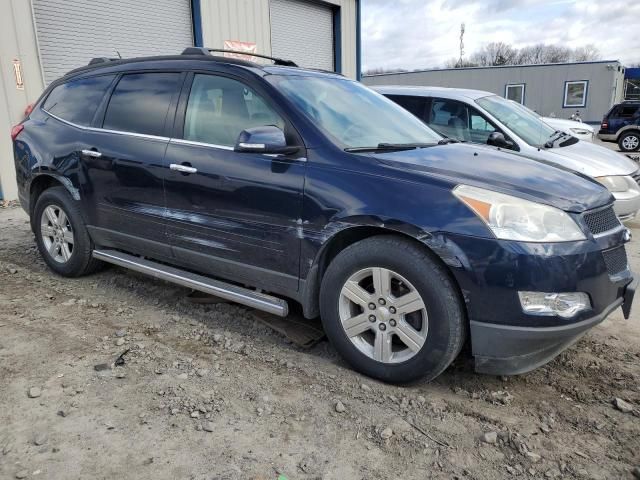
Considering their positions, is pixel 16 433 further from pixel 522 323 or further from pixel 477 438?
pixel 522 323

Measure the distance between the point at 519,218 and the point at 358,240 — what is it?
2.98 feet

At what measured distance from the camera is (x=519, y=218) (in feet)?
8.57

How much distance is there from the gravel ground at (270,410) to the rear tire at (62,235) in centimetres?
76

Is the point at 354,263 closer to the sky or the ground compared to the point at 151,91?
closer to the ground

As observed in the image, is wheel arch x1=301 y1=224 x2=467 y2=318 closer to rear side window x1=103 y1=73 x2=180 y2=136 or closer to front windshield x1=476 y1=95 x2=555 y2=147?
rear side window x1=103 y1=73 x2=180 y2=136

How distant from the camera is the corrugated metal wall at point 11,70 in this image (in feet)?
26.2

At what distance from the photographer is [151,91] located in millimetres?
3986

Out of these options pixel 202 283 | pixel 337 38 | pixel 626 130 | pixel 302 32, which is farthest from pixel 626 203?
pixel 626 130

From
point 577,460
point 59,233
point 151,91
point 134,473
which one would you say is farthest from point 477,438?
point 59,233

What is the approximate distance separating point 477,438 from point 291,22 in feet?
42.8

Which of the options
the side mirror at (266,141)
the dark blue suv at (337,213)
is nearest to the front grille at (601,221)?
the dark blue suv at (337,213)

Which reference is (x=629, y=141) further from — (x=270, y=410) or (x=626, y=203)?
(x=270, y=410)

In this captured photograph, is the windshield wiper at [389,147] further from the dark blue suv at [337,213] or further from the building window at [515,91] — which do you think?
the building window at [515,91]

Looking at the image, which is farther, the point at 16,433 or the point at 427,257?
the point at 427,257
